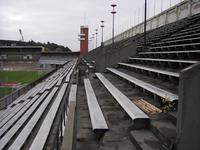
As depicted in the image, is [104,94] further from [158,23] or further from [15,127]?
[158,23]

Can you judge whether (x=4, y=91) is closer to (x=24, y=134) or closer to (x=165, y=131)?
(x=24, y=134)

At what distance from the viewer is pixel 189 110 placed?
2.80 m

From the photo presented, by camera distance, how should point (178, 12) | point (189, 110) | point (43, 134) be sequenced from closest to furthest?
point (189, 110) < point (43, 134) < point (178, 12)

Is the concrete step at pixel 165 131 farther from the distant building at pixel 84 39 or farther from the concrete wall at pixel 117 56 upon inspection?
the distant building at pixel 84 39

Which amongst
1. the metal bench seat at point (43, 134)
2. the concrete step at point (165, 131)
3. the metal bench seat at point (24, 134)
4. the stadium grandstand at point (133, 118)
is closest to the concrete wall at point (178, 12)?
the stadium grandstand at point (133, 118)

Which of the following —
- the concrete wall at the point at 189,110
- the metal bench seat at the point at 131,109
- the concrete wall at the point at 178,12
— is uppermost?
the concrete wall at the point at 178,12

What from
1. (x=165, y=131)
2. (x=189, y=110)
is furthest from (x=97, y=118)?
(x=189, y=110)

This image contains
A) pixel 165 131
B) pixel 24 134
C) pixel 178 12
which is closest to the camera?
pixel 165 131

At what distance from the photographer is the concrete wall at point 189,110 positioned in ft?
9.12

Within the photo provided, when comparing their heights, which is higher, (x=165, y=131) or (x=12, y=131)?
(x=165, y=131)

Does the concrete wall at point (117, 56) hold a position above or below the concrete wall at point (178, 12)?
below

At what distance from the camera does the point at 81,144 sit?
3.64 meters

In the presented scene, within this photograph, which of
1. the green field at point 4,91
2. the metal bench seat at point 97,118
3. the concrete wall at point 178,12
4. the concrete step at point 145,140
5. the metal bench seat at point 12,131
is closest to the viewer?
the concrete step at point 145,140

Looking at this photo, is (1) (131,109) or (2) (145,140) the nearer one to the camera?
(2) (145,140)
